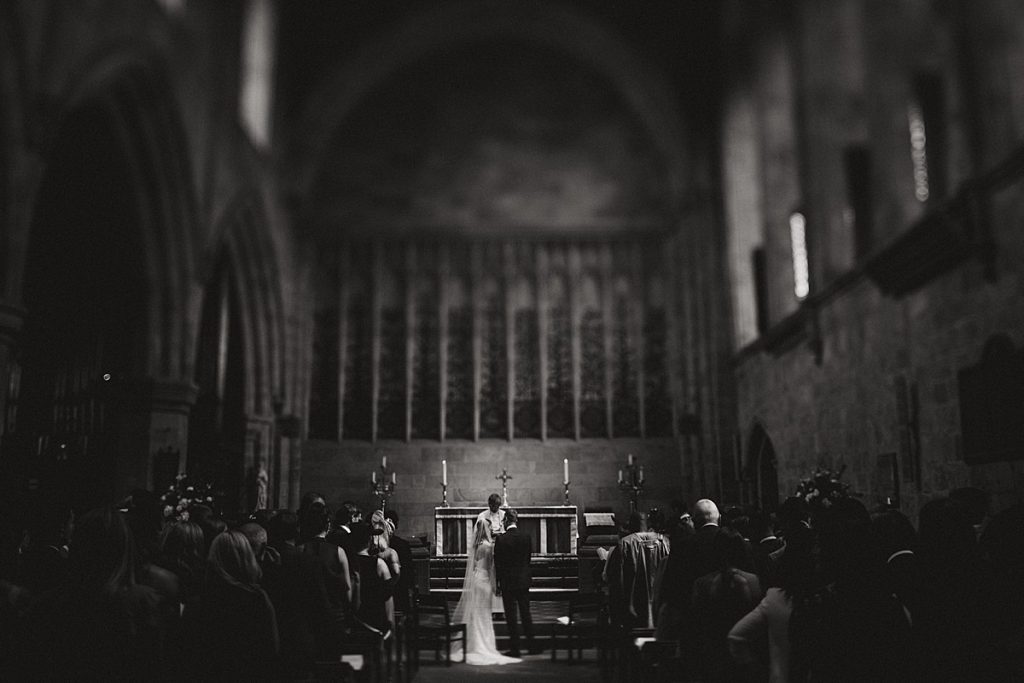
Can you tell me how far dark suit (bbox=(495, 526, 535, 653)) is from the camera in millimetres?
8758

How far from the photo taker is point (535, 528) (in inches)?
592

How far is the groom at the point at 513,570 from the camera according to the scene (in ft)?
28.7

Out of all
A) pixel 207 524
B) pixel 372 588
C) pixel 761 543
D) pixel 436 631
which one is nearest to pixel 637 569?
pixel 761 543

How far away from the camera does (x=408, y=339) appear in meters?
18.7

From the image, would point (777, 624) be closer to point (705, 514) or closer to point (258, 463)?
point (705, 514)

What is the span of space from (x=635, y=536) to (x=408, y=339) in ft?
38.7

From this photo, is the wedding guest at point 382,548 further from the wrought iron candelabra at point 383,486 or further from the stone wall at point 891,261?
the stone wall at point 891,261

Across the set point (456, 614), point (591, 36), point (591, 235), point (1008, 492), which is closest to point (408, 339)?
point (591, 235)

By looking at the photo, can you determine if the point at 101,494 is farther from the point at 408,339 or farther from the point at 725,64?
the point at 725,64

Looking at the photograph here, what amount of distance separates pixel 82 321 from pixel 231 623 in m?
10.9

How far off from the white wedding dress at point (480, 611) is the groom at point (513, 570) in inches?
7.7

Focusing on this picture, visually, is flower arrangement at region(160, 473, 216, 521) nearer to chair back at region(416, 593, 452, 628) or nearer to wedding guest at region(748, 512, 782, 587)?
chair back at region(416, 593, 452, 628)

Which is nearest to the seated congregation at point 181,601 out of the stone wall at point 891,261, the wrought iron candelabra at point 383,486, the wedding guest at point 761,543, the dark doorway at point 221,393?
the wedding guest at point 761,543

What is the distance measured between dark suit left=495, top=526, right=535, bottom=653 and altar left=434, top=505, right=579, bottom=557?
5.53 meters
